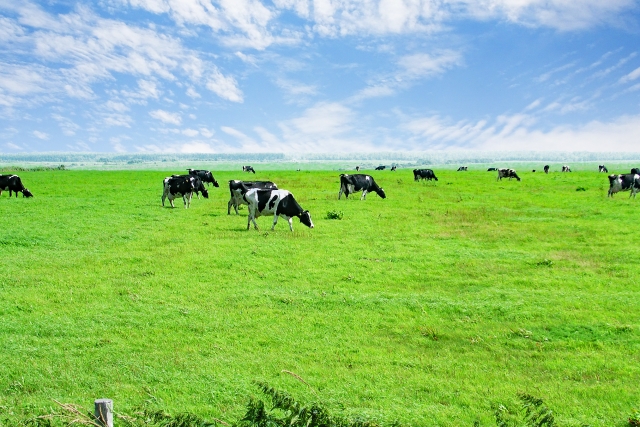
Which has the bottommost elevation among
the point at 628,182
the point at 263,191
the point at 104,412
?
the point at 104,412

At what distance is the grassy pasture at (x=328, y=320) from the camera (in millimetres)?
6691

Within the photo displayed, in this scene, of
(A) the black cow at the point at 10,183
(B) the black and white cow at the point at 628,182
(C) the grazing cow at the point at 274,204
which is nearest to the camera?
(C) the grazing cow at the point at 274,204

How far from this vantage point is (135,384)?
6887 millimetres

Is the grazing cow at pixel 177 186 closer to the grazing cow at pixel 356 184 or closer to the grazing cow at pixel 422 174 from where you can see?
the grazing cow at pixel 356 184

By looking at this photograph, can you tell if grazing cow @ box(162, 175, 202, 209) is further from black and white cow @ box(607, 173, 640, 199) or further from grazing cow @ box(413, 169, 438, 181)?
grazing cow @ box(413, 169, 438, 181)

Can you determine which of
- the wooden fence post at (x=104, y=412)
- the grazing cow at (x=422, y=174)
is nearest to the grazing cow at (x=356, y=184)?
the grazing cow at (x=422, y=174)

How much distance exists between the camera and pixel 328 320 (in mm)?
9539

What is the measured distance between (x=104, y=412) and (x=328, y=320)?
5930 mm

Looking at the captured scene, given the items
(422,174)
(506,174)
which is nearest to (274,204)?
(422,174)

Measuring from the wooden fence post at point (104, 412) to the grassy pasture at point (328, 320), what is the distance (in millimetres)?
2311

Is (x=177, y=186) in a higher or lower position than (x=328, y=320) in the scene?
higher

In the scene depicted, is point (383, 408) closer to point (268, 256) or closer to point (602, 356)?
point (602, 356)

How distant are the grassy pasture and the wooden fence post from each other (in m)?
2.31

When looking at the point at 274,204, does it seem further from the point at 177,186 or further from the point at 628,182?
the point at 628,182
